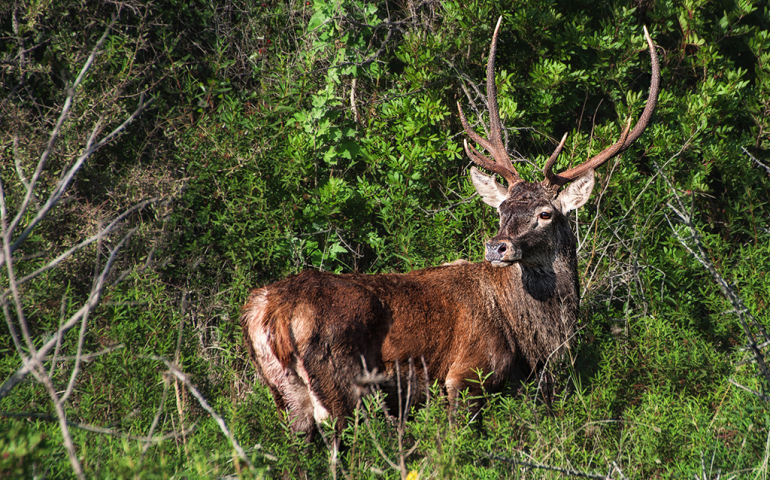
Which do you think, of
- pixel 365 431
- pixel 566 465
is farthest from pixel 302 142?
pixel 566 465

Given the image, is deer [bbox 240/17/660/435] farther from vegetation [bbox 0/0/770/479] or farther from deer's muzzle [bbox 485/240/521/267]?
vegetation [bbox 0/0/770/479]

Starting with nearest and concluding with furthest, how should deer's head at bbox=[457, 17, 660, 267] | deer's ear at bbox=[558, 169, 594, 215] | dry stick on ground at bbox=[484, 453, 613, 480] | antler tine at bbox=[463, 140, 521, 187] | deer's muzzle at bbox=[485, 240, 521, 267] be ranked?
1. dry stick on ground at bbox=[484, 453, 613, 480]
2. deer's muzzle at bbox=[485, 240, 521, 267]
3. deer's head at bbox=[457, 17, 660, 267]
4. deer's ear at bbox=[558, 169, 594, 215]
5. antler tine at bbox=[463, 140, 521, 187]

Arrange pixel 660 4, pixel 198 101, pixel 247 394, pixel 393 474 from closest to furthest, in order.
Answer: pixel 393 474 → pixel 247 394 → pixel 660 4 → pixel 198 101

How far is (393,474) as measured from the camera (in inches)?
134

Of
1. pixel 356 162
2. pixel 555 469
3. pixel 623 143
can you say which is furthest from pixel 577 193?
pixel 555 469

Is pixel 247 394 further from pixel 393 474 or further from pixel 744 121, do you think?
pixel 744 121

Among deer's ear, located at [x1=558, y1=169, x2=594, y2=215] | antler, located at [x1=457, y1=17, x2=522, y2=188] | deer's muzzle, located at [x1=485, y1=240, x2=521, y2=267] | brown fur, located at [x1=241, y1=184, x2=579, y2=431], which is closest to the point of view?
brown fur, located at [x1=241, y1=184, x2=579, y2=431]

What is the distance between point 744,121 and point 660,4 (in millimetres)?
1582

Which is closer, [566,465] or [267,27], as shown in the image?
[566,465]

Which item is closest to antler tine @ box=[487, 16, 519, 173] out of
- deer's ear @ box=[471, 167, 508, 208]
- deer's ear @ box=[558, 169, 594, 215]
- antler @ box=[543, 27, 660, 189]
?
deer's ear @ box=[471, 167, 508, 208]

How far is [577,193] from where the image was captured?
4.89 metres

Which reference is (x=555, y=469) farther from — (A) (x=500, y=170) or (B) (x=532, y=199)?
(A) (x=500, y=170)

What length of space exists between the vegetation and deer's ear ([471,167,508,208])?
0.65 m

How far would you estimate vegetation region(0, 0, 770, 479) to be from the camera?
4.98 metres
